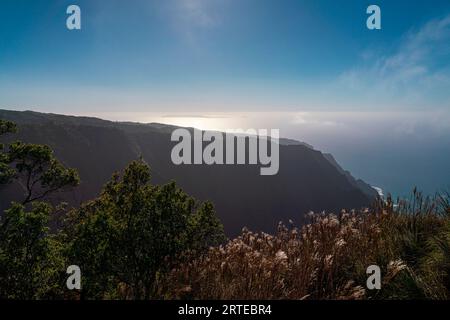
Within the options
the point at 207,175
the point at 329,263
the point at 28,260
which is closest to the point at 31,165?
the point at 28,260

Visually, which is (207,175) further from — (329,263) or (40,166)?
(329,263)

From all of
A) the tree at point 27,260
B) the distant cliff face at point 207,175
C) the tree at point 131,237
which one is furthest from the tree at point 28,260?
the distant cliff face at point 207,175

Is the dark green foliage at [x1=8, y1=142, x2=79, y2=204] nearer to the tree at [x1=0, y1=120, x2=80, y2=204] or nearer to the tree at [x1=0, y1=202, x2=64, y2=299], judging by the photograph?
the tree at [x1=0, y1=120, x2=80, y2=204]

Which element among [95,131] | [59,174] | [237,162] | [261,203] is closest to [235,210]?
[261,203]

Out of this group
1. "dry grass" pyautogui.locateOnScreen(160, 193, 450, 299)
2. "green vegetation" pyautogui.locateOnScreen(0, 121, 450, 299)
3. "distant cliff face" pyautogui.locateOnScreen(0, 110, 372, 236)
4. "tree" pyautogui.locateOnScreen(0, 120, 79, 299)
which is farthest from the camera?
"distant cliff face" pyautogui.locateOnScreen(0, 110, 372, 236)

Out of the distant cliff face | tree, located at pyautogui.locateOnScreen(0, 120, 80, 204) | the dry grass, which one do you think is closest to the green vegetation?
the dry grass

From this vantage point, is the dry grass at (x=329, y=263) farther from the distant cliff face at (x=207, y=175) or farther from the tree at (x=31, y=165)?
the distant cliff face at (x=207, y=175)
